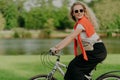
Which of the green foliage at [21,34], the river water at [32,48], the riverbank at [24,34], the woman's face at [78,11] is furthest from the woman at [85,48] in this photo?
the green foliage at [21,34]

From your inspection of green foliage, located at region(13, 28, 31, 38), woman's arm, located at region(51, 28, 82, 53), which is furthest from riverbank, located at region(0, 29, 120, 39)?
woman's arm, located at region(51, 28, 82, 53)

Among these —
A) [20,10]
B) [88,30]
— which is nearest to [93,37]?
[88,30]

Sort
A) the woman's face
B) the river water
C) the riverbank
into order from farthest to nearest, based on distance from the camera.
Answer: the riverbank, the river water, the woman's face

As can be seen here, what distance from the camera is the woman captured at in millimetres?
5418

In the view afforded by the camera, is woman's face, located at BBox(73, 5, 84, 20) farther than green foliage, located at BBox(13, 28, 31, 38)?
No

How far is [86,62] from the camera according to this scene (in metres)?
5.49

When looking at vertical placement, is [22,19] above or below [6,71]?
below

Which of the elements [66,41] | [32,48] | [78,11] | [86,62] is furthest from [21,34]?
[66,41]

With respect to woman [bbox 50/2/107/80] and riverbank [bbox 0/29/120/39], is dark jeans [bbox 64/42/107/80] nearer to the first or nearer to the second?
woman [bbox 50/2/107/80]

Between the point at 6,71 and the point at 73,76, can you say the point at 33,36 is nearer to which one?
the point at 6,71

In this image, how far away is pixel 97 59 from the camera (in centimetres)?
546

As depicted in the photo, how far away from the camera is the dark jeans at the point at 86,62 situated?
5465mm

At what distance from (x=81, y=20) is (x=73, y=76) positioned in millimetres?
786

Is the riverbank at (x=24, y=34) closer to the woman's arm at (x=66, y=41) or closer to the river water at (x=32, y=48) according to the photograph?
the river water at (x=32, y=48)
